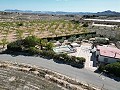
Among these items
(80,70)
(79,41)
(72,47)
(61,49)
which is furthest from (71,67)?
(79,41)

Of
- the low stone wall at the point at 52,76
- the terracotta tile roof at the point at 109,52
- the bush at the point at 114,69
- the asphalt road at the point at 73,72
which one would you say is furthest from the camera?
the terracotta tile roof at the point at 109,52

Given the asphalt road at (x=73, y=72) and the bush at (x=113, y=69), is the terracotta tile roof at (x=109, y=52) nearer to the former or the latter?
the bush at (x=113, y=69)

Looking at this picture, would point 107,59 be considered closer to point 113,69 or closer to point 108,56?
point 108,56

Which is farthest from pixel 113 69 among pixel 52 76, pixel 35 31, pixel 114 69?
pixel 35 31

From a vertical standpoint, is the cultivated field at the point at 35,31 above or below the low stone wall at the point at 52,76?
above

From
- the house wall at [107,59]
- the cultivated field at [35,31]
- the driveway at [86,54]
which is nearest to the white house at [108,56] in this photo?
the house wall at [107,59]

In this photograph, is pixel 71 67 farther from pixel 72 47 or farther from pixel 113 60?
pixel 72 47

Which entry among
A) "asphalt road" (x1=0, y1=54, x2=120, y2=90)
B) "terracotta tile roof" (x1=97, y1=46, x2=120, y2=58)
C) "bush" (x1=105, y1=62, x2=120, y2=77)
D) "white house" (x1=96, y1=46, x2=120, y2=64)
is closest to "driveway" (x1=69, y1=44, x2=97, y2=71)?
"white house" (x1=96, y1=46, x2=120, y2=64)
